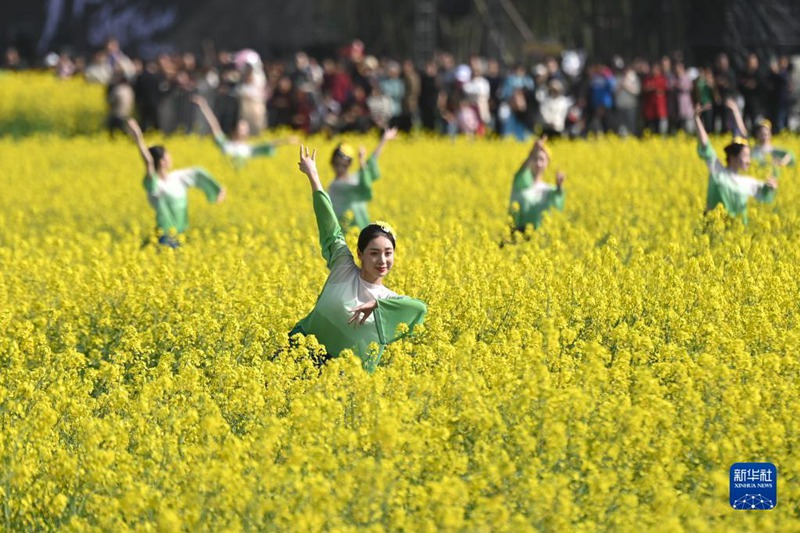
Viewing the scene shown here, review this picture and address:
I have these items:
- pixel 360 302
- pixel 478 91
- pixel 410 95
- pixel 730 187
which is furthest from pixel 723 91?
pixel 360 302

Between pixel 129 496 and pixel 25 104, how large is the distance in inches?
1072

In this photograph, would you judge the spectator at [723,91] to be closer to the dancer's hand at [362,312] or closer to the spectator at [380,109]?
the spectator at [380,109]

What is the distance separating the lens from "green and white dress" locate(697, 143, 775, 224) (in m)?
14.0

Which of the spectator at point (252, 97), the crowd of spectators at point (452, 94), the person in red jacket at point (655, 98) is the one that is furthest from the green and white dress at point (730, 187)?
the spectator at point (252, 97)

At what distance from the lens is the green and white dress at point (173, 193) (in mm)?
15164

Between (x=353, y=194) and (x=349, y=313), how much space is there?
18.6 ft

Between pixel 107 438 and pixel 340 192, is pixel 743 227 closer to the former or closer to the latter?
pixel 340 192

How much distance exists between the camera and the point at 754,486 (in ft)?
24.3

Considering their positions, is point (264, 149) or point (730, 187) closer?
point (730, 187)

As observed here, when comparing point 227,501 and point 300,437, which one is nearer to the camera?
point 227,501

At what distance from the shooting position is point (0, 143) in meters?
29.9

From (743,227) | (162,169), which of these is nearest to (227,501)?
(743,227)

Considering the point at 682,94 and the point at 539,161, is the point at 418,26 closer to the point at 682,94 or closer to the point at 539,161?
the point at 682,94

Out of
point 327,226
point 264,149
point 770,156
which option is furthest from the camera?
point 264,149
